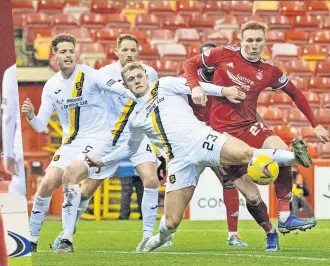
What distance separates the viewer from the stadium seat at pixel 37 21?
19094 mm

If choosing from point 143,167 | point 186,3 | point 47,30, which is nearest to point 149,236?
point 143,167

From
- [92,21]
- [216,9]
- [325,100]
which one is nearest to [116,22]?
[92,21]

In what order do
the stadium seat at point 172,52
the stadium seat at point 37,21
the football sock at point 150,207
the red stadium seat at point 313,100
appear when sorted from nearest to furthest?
the football sock at point 150,207 < the red stadium seat at point 313,100 < the stadium seat at point 172,52 < the stadium seat at point 37,21

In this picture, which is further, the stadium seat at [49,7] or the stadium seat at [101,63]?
the stadium seat at [49,7]

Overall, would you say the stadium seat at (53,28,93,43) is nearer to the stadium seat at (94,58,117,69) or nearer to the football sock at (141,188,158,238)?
the stadium seat at (94,58,117,69)

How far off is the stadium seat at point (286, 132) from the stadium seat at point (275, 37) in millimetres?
3705

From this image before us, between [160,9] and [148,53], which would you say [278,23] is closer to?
[160,9]

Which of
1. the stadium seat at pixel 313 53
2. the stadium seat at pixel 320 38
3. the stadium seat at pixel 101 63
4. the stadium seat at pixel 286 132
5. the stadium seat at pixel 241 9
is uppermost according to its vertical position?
the stadium seat at pixel 241 9

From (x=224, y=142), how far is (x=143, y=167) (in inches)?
71.7

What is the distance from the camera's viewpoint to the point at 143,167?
9648mm

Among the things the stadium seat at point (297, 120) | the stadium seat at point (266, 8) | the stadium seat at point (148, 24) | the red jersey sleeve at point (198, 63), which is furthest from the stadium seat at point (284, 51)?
the red jersey sleeve at point (198, 63)

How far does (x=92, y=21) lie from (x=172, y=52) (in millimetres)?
1876

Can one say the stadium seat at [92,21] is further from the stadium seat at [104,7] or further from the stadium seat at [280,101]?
the stadium seat at [280,101]

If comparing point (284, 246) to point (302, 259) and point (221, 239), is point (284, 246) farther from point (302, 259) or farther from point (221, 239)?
point (302, 259)
